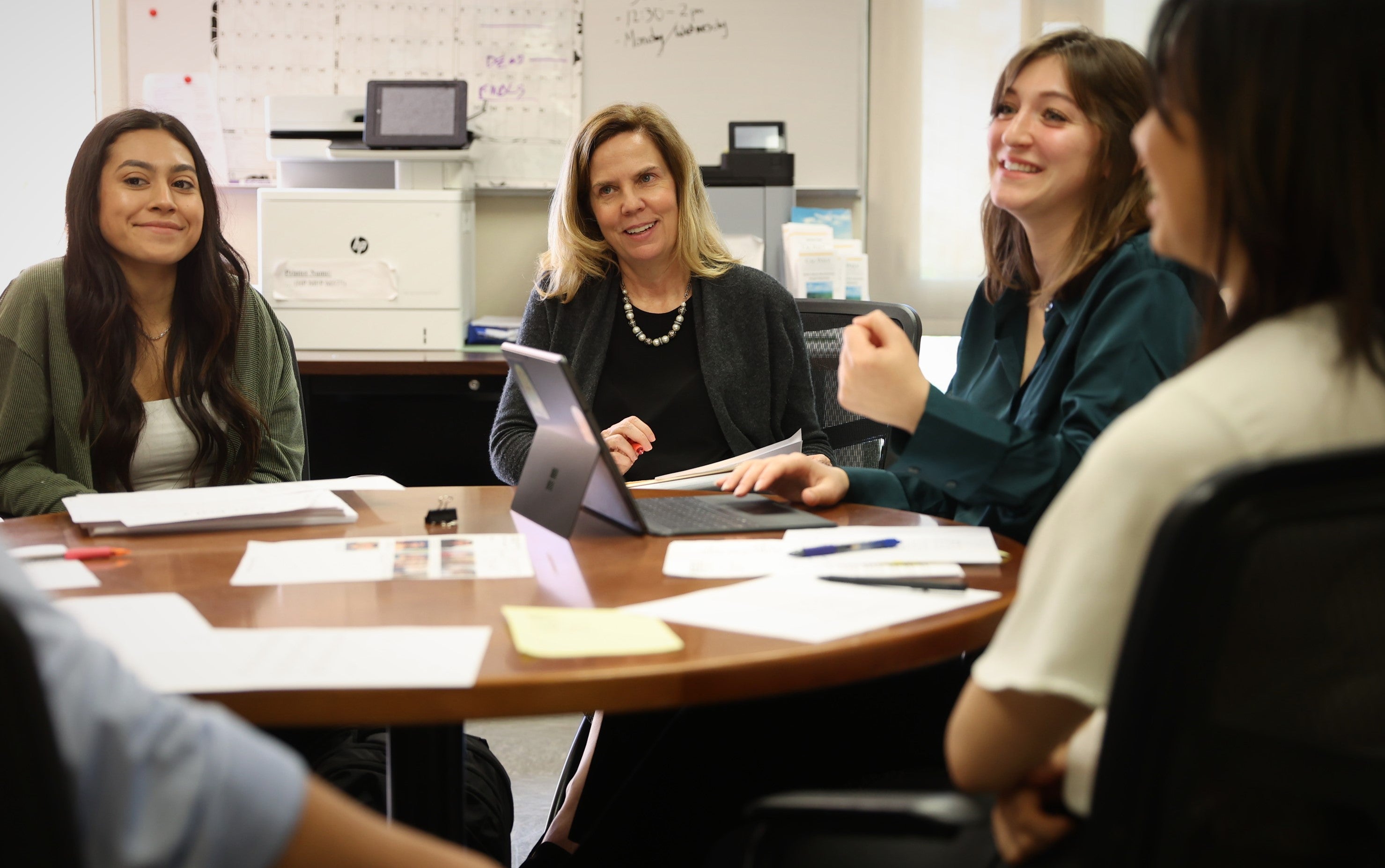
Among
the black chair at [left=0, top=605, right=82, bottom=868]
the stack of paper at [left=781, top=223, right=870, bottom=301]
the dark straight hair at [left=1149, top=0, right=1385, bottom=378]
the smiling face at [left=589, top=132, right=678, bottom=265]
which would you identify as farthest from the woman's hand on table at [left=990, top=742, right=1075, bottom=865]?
the stack of paper at [left=781, top=223, right=870, bottom=301]

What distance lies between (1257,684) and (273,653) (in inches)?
25.8

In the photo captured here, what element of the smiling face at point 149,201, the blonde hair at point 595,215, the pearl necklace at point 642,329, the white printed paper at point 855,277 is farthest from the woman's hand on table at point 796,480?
the white printed paper at point 855,277

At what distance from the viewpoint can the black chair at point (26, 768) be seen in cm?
45

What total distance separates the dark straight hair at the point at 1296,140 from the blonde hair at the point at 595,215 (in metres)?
1.55

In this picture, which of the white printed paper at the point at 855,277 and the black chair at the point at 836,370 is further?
the white printed paper at the point at 855,277

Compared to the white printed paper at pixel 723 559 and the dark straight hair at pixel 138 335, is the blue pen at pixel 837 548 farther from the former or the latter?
the dark straight hair at pixel 138 335

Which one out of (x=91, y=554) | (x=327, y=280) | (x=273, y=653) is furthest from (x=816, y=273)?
(x=273, y=653)

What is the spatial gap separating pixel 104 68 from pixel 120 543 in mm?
3098

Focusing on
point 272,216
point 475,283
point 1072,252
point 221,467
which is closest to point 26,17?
point 272,216

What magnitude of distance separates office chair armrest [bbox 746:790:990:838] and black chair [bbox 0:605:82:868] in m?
0.40

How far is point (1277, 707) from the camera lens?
571 mm

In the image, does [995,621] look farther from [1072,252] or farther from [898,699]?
[1072,252]

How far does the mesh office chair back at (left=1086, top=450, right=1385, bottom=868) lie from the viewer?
53 cm

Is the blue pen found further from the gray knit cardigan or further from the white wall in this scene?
the white wall
